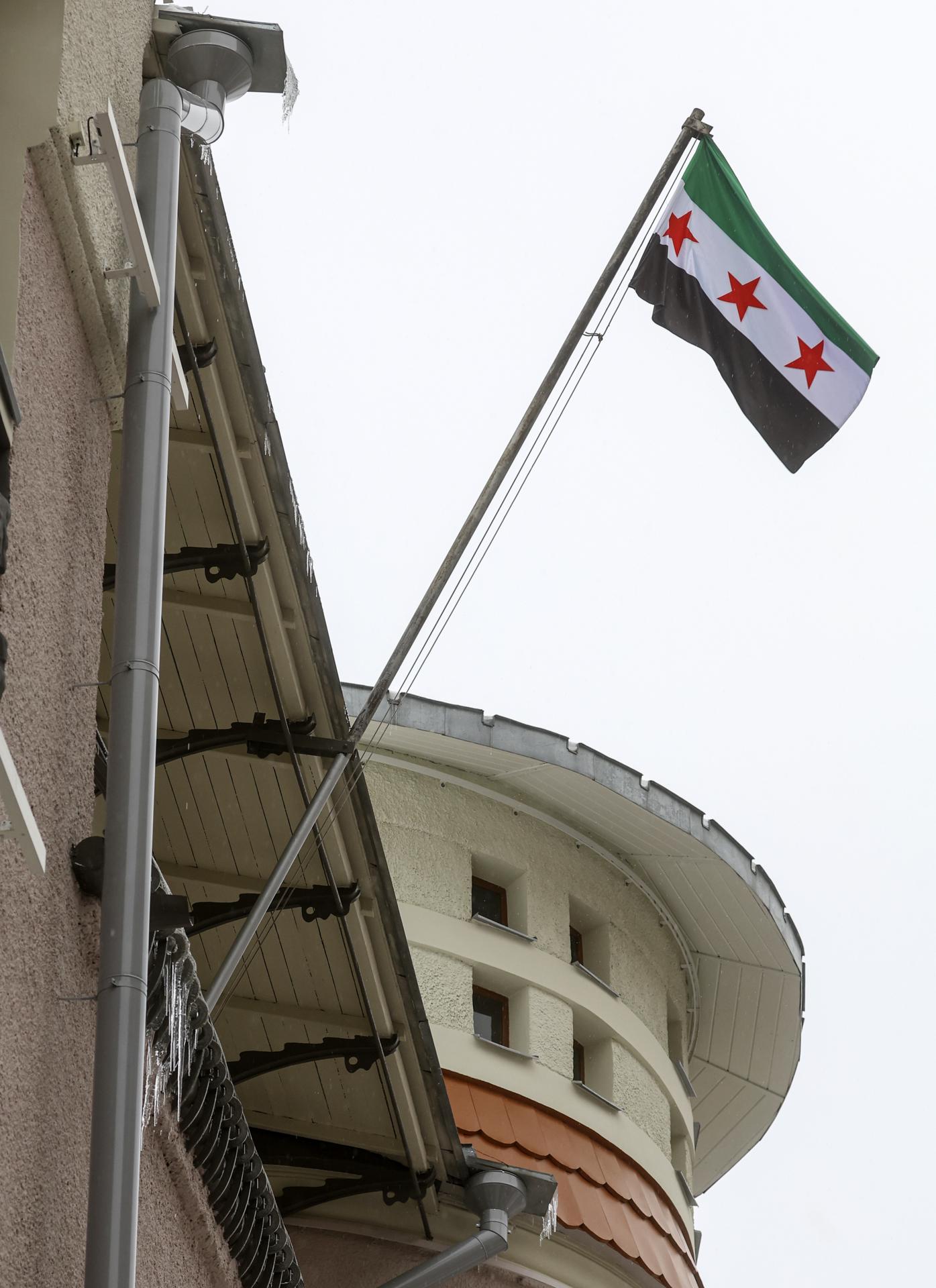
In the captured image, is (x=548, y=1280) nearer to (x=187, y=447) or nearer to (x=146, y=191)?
(x=187, y=447)

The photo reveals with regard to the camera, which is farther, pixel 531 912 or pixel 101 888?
pixel 531 912

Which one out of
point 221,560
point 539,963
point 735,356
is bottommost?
point 221,560

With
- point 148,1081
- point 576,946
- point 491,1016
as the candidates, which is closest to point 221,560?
point 148,1081

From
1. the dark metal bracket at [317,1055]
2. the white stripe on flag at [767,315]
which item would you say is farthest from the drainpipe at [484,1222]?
the white stripe on flag at [767,315]

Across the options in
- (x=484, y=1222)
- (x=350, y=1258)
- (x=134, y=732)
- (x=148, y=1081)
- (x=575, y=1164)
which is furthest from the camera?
(x=575, y=1164)

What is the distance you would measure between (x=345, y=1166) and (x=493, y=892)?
4492 mm

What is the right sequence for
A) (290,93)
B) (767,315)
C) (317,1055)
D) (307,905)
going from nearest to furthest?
1. (290,93)
2. (307,905)
3. (317,1055)
4. (767,315)

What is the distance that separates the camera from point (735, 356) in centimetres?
981

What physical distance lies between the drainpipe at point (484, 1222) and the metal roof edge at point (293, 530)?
2.71ft

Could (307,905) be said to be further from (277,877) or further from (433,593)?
(433,593)

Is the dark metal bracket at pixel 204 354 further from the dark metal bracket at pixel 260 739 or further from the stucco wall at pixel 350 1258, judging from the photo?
the stucco wall at pixel 350 1258

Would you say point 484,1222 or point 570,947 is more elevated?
point 570,947

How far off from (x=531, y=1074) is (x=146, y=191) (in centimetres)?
889

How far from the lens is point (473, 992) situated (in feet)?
46.2
